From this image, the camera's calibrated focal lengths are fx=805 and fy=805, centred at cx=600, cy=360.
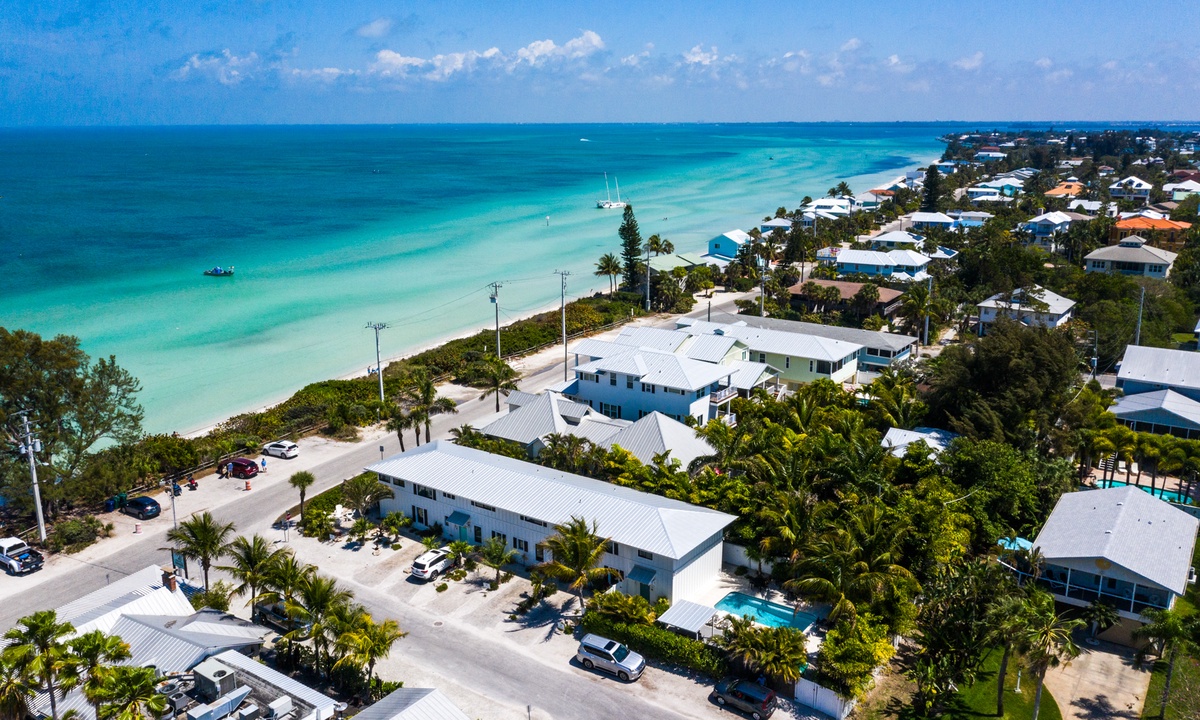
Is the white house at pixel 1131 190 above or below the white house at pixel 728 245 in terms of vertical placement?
above

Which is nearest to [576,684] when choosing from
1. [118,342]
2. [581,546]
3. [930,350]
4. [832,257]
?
[581,546]

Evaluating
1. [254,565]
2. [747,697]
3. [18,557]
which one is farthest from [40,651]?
[18,557]

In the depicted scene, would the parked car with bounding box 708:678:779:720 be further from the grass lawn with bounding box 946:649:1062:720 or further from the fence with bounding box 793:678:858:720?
the grass lawn with bounding box 946:649:1062:720

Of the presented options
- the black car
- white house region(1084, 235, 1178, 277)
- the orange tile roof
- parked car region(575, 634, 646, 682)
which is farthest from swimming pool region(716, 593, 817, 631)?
the orange tile roof

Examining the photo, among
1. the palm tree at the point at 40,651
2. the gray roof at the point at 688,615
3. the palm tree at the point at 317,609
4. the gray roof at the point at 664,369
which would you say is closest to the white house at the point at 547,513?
the gray roof at the point at 688,615

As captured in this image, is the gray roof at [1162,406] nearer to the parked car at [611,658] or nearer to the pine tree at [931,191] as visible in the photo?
the parked car at [611,658]

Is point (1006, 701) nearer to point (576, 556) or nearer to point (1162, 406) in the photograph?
point (576, 556)

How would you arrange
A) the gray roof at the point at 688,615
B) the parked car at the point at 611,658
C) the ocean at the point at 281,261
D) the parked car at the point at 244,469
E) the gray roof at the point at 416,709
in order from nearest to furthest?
the gray roof at the point at 416,709 → the parked car at the point at 611,658 → the gray roof at the point at 688,615 → the parked car at the point at 244,469 → the ocean at the point at 281,261
